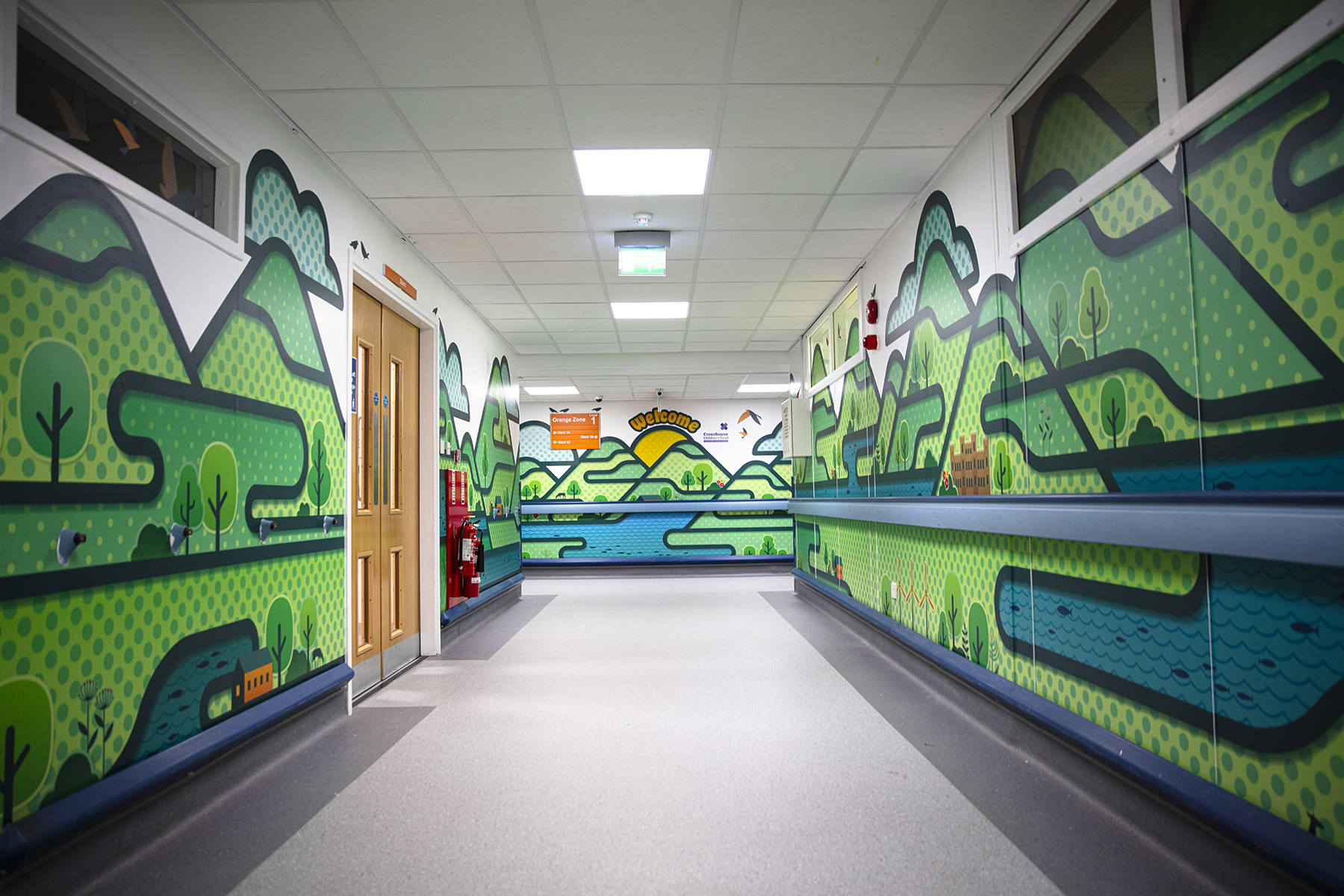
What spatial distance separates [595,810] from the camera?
8.57 feet

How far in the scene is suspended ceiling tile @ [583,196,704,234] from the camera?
4582mm

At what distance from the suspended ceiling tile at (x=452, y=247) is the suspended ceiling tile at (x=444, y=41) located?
75.4 inches

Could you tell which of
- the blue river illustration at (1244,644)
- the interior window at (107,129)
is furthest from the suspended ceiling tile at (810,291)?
the interior window at (107,129)

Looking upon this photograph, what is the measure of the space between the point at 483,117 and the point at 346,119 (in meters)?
0.68

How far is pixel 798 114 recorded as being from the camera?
11.7 feet

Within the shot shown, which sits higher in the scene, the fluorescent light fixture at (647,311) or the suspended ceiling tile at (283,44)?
the suspended ceiling tile at (283,44)

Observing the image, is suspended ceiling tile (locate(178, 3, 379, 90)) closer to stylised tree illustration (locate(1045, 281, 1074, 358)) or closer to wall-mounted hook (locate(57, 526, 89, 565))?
wall-mounted hook (locate(57, 526, 89, 565))

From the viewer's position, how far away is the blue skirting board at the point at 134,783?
76.8 inches

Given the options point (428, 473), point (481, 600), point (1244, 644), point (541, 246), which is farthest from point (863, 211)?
point (481, 600)

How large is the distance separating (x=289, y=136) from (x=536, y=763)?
3253 millimetres

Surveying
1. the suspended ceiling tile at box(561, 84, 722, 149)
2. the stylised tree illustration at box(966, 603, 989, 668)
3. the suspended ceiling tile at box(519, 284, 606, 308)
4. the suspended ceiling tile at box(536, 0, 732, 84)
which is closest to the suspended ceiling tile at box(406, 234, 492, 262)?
the suspended ceiling tile at box(519, 284, 606, 308)

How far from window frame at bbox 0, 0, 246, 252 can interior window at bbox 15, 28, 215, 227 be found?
0.03m

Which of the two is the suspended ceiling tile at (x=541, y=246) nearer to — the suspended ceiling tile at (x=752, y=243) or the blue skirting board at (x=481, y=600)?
the suspended ceiling tile at (x=752, y=243)

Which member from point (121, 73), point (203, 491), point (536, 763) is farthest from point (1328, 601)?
point (121, 73)
